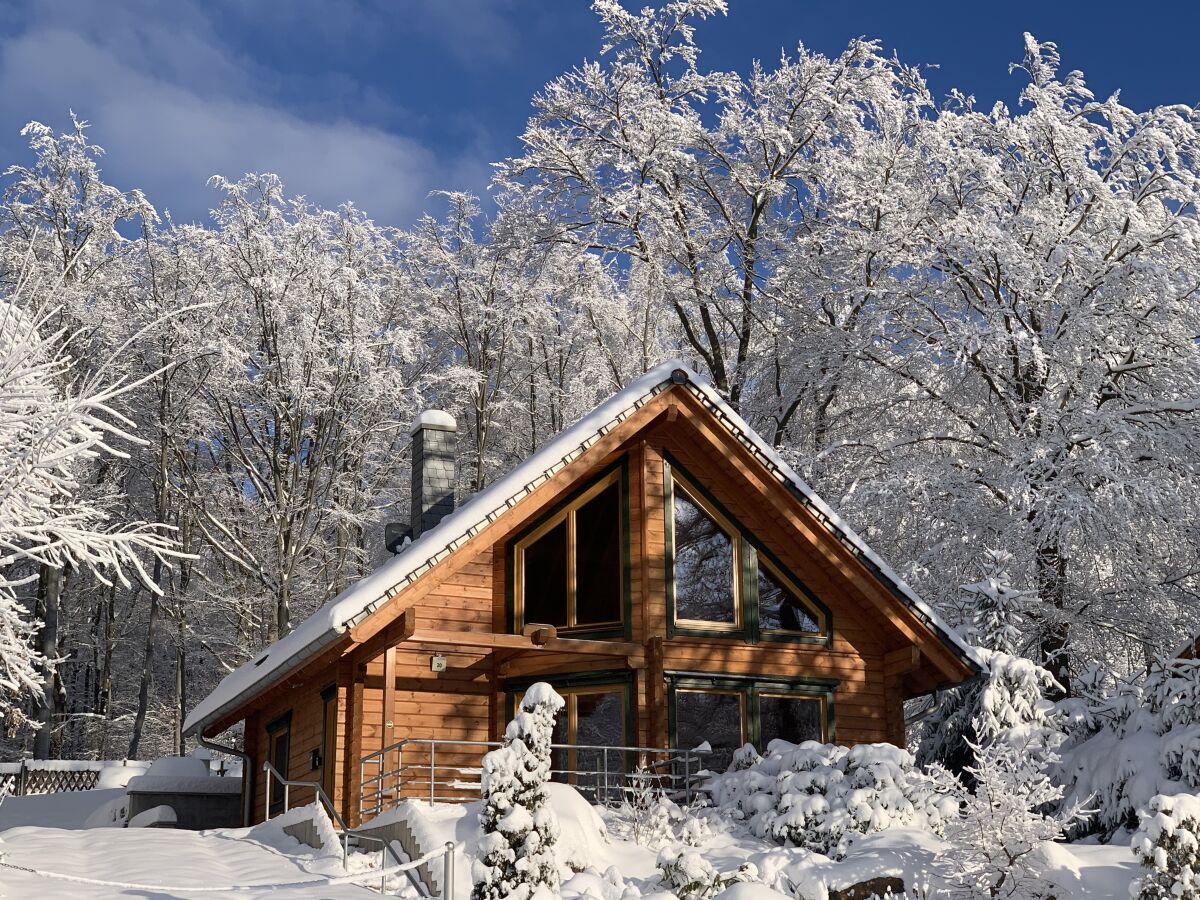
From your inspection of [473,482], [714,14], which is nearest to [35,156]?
[473,482]

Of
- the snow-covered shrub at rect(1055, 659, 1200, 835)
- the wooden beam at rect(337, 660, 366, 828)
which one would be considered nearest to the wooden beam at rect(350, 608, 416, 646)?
the wooden beam at rect(337, 660, 366, 828)

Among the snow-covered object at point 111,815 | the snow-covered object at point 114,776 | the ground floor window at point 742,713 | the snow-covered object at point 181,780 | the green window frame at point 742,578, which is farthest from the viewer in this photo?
the snow-covered object at point 114,776

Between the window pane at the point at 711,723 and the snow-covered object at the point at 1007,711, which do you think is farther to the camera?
the window pane at the point at 711,723

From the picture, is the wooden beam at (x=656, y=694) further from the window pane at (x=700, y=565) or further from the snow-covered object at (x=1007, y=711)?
the snow-covered object at (x=1007, y=711)

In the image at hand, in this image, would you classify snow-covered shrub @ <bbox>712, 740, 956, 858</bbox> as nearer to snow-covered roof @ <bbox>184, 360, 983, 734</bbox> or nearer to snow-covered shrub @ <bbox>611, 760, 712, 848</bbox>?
snow-covered shrub @ <bbox>611, 760, 712, 848</bbox>

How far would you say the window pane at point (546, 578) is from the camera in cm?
1678

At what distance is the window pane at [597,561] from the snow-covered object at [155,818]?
9051 millimetres

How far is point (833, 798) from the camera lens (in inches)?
539

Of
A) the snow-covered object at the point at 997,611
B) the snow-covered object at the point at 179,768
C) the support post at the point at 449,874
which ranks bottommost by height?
the support post at the point at 449,874

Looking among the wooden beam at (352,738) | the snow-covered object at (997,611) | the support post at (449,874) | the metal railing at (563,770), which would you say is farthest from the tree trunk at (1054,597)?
the support post at (449,874)

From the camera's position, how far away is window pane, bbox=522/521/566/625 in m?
16.8

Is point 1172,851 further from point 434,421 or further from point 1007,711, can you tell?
point 434,421

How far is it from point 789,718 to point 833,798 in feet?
11.4

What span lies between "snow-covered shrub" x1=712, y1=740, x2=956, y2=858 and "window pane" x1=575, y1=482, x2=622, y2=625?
10.2 feet
